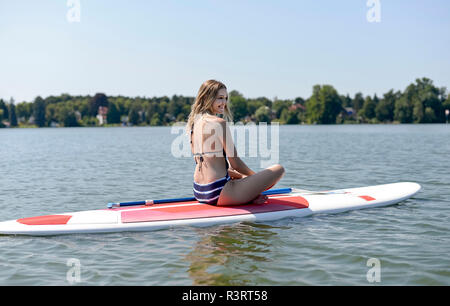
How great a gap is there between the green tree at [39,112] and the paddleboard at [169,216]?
11642cm

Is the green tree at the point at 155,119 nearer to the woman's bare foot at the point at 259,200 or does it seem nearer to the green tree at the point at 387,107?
the green tree at the point at 387,107

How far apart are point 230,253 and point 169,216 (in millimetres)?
1390

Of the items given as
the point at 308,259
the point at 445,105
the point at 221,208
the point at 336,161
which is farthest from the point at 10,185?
the point at 445,105

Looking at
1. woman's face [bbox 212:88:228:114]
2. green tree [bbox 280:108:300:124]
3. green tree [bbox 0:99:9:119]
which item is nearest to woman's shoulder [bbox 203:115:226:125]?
woman's face [bbox 212:88:228:114]

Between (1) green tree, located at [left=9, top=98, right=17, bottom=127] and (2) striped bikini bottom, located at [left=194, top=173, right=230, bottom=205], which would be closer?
(2) striped bikini bottom, located at [left=194, top=173, right=230, bottom=205]

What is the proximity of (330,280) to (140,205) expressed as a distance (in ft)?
11.3

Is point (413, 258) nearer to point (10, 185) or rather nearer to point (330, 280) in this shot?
point (330, 280)

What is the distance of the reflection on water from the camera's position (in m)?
4.40

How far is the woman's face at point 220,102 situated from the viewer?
5797mm

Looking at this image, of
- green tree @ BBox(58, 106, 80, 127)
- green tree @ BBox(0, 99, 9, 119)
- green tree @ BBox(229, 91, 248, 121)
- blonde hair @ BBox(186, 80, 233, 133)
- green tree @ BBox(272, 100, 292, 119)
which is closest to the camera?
blonde hair @ BBox(186, 80, 233, 133)

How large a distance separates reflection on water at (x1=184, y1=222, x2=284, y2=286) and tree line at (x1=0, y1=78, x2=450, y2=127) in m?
88.1

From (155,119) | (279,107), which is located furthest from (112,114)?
(279,107)

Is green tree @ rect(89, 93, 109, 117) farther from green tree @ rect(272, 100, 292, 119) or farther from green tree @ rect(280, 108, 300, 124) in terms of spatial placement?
green tree @ rect(280, 108, 300, 124)

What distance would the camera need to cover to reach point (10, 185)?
11219 millimetres
